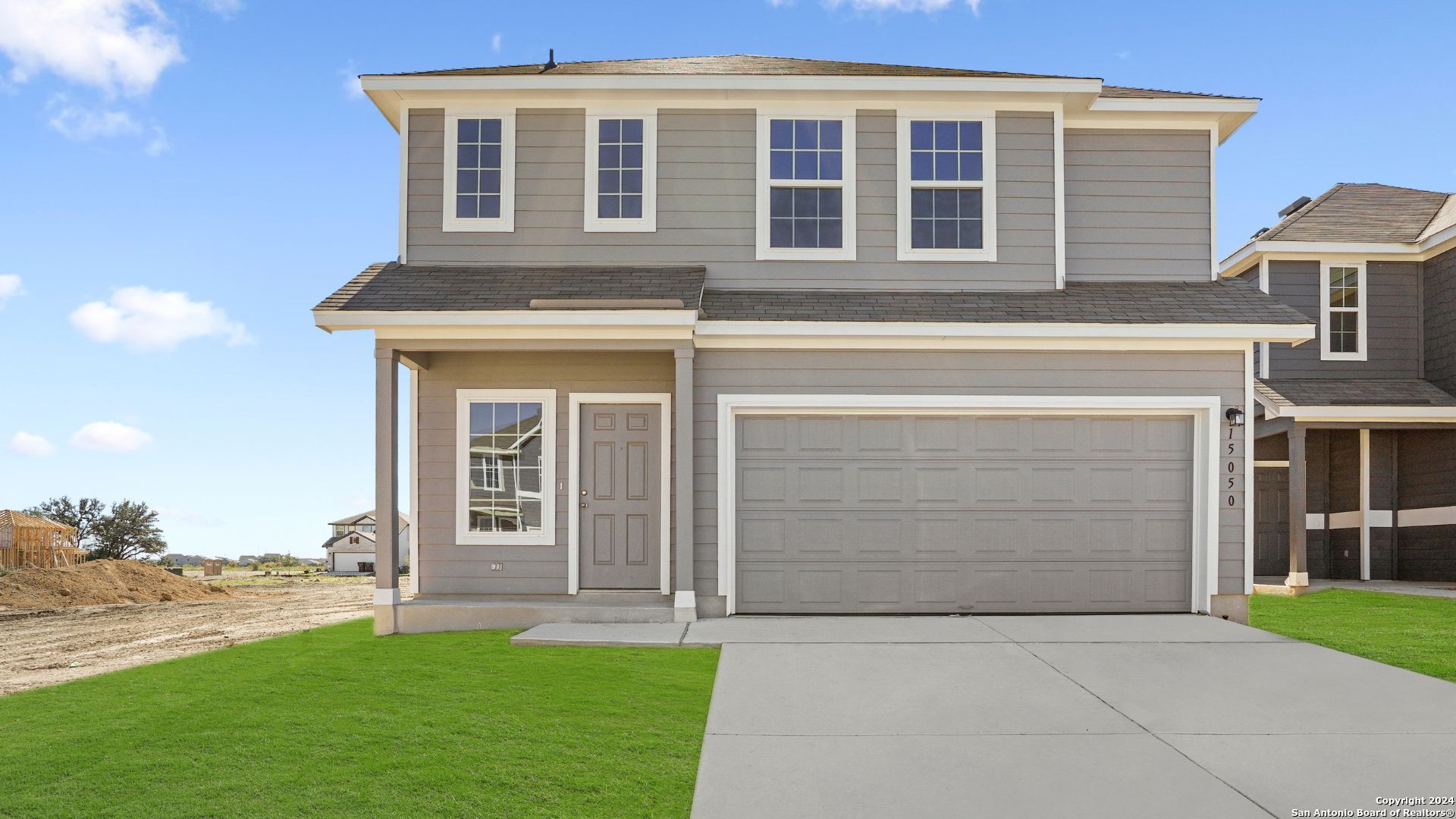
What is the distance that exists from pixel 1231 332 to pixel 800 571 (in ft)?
14.8

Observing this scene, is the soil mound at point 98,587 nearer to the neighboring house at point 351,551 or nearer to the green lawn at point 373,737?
the neighboring house at point 351,551

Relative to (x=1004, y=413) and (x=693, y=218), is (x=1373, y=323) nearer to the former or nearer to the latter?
(x=1004, y=413)

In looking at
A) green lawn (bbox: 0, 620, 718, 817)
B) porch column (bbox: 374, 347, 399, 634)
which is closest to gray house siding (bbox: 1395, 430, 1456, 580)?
green lawn (bbox: 0, 620, 718, 817)

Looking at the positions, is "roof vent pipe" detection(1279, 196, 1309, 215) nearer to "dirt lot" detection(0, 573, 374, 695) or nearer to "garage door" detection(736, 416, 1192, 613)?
"garage door" detection(736, 416, 1192, 613)

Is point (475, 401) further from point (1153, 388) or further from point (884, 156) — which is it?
point (1153, 388)

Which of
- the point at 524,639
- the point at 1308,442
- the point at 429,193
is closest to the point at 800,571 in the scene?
the point at 524,639

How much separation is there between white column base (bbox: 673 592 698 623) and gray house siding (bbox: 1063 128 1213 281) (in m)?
5.21

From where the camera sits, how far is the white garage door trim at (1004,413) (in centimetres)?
940

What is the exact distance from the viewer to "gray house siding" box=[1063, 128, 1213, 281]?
1068cm

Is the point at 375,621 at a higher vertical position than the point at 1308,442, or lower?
lower

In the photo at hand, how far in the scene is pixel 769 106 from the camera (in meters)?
10.3

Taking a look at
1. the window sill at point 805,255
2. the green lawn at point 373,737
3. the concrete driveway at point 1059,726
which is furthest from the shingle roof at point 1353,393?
the green lawn at point 373,737

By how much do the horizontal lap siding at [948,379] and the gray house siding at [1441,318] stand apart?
8.10 m

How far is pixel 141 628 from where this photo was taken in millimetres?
12891
